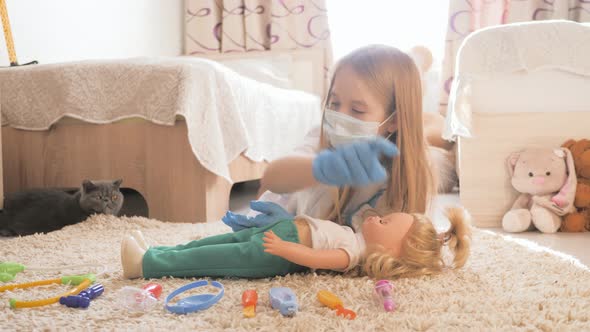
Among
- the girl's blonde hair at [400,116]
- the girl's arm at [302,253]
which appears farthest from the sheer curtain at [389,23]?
the girl's arm at [302,253]

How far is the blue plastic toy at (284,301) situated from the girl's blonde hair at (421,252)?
222 mm

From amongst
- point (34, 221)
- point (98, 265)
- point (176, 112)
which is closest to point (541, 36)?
point (176, 112)

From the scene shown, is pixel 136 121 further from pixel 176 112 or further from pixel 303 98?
pixel 303 98

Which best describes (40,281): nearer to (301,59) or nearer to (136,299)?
(136,299)

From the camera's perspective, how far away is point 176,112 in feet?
6.39

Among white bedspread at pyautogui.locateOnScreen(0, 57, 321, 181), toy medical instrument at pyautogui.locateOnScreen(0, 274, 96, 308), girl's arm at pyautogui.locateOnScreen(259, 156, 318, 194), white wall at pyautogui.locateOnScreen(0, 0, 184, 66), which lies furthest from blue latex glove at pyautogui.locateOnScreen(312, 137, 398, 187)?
white wall at pyautogui.locateOnScreen(0, 0, 184, 66)

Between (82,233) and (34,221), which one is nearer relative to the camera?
(82,233)

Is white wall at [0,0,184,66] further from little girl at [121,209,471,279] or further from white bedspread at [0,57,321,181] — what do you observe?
little girl at [121,209,471,279]

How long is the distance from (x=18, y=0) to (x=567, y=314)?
→ 258 centimetres

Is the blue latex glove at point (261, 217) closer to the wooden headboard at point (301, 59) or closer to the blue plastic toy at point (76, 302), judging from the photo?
the blue plastic toy at point (76, 302)

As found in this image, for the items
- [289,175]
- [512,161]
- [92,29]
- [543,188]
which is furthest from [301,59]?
[289,175]

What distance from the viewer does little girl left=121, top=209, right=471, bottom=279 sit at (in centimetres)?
116

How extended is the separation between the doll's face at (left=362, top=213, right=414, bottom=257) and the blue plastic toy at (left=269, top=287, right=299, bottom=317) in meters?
0.24

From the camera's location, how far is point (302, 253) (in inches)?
43.9
